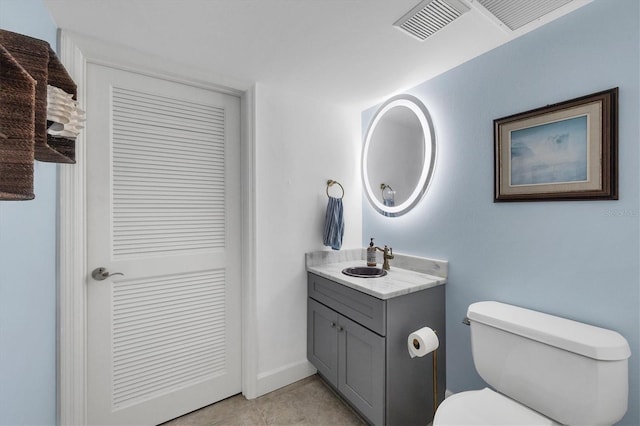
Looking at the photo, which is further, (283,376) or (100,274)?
(283,376)

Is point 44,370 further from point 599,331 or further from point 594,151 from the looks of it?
point 594,151

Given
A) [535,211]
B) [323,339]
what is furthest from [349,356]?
[535,211]

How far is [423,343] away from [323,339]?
2.59ft

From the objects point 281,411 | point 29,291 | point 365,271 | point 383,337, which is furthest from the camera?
point 365,271

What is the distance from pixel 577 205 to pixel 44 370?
240 centimetres

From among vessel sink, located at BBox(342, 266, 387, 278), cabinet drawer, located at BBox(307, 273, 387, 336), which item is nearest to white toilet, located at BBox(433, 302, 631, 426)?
cabinet drawer, located at BBox(307, 273, 387, 336)

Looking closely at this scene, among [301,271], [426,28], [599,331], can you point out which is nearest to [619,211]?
[599,331]

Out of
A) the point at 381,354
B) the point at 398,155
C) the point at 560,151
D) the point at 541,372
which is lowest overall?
the point at 381,354

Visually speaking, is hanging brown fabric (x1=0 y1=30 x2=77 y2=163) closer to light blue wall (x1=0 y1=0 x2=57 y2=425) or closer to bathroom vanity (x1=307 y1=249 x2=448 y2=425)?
light blue wall (x1=0 y1=0 x2=57 y2=425)

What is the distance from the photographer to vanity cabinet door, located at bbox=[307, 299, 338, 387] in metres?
1.83

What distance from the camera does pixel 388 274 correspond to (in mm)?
1871

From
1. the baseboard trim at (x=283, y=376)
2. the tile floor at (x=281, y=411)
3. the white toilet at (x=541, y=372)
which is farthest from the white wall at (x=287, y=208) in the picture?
the white toilet at (x=541, y=372)

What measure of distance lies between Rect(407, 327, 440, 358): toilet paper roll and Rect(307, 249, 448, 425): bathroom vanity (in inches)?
4.1

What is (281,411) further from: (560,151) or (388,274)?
(560,151)
